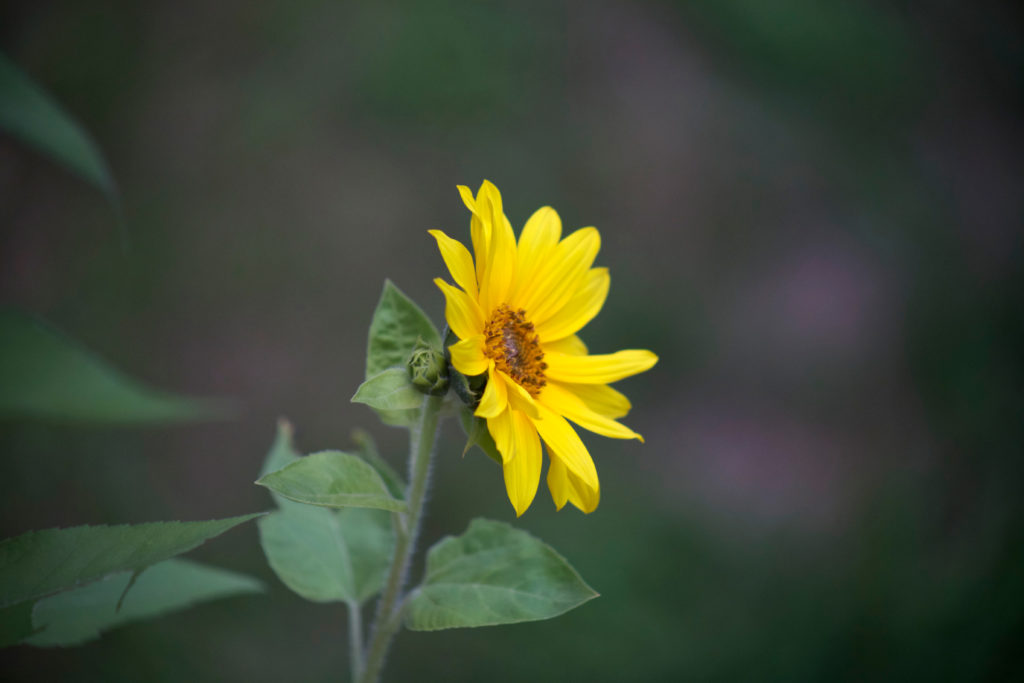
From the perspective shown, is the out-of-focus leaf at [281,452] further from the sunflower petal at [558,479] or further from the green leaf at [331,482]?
the sunflower petal at [558,479]

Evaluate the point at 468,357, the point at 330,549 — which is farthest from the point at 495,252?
the point at 330,549

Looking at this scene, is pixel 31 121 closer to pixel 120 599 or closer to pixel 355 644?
pixel 120 599

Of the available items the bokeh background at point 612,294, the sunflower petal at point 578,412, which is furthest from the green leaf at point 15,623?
the bokeh background at point 612,294

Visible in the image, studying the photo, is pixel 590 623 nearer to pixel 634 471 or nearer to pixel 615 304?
pixel 634 471

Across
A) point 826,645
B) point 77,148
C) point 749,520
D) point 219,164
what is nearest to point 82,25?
point 219,164

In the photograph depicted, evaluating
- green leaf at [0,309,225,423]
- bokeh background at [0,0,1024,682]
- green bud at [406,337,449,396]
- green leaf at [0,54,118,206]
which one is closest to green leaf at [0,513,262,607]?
green leaf at [0,309,225,423]
